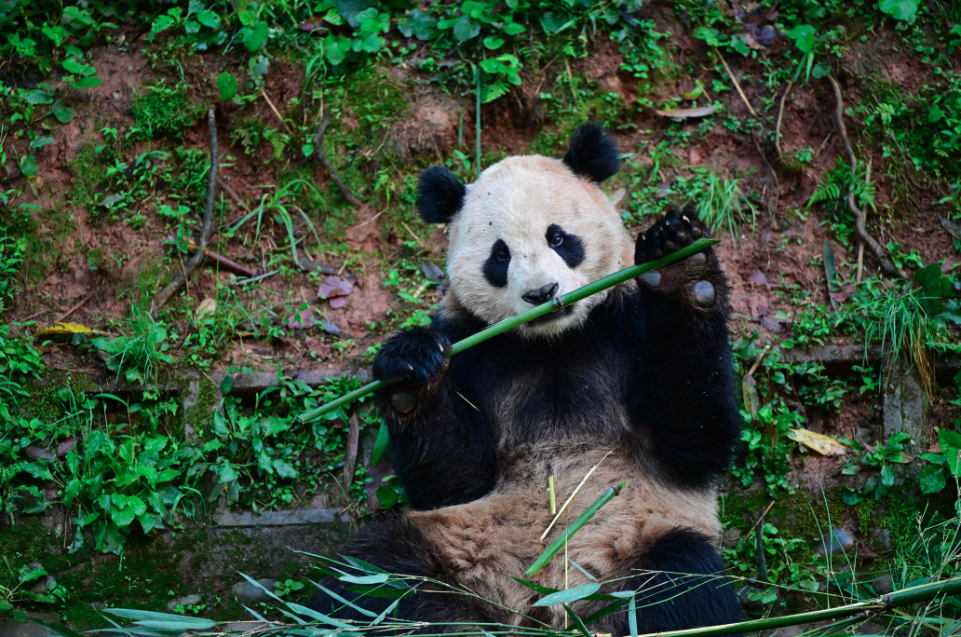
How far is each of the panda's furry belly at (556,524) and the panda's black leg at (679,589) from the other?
10cm

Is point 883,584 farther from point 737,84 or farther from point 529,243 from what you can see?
point 737,84

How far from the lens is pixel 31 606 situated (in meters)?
4.16

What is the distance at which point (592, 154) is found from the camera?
159 inches

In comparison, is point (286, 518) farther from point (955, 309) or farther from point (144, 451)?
point (955, 309)

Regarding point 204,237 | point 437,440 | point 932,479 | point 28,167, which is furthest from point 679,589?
point 28,167

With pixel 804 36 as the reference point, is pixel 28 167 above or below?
below

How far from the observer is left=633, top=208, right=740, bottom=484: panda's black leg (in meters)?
3.46

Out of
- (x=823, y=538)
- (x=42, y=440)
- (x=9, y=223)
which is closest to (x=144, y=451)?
(x=42, y=440)

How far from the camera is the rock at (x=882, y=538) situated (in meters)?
4.16

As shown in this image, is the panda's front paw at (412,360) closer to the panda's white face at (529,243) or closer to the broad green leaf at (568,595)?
the panda's white face at (529,243)

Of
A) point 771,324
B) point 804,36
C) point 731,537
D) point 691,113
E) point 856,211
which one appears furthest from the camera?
point 691,113

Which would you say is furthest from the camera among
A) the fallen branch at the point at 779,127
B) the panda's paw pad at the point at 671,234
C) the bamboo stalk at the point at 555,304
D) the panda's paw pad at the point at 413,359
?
the fallen branch at the point at 779,127

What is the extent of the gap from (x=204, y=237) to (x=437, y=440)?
2.72 meters

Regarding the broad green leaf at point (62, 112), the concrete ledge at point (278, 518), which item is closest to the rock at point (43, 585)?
the concrete ledge at point (278, 518)
